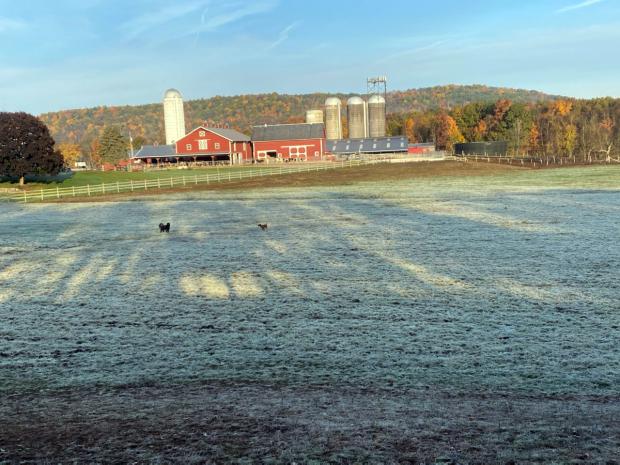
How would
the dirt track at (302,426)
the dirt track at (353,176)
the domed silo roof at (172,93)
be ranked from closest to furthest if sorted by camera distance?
1. the dirt track at (302,426)
2. the dirt track at (353,176)
3. the domed silo roof at (172,93)

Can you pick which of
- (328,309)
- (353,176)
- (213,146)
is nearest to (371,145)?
(213,146)

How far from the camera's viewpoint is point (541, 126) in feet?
452

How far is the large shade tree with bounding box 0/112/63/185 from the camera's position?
201 ft

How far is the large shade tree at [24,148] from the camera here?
61.4 metres

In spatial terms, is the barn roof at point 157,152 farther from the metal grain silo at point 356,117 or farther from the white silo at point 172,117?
the metal grain silo at point 356,117

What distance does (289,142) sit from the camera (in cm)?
9488

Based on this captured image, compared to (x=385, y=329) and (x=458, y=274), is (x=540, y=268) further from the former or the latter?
(x=385, y=329)

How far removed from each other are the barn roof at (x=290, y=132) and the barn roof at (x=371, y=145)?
5.15 metres

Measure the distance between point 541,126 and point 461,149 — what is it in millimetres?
40900

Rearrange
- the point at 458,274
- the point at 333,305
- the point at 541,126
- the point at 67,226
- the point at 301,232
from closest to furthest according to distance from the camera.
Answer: the point at 333,305
the point at 458,274
the point at 301,232
the point at 67,226
the point at 541,126

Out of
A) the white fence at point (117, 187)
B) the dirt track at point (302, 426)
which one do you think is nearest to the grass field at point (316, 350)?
the dirt track at point (302, 426)

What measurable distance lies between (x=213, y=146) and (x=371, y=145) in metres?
27.7

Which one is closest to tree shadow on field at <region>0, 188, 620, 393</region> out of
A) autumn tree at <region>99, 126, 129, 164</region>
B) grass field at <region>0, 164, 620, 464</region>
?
grass field at <region>0, 164, 620, 464</region>

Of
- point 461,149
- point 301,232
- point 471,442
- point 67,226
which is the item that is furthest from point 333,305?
point 461,149
